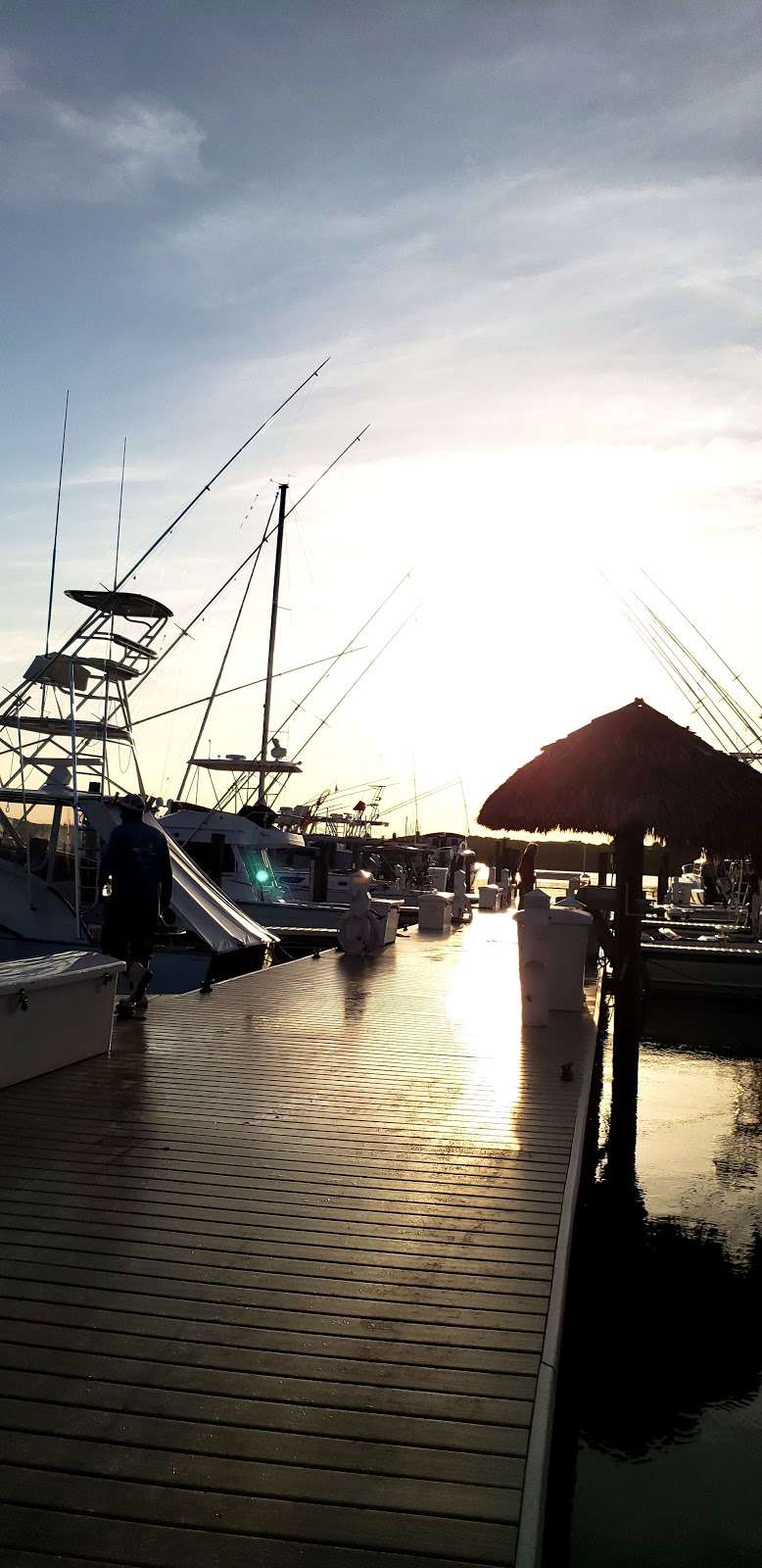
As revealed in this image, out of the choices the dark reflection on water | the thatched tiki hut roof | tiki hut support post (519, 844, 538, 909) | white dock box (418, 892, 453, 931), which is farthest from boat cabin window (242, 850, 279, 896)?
the dark reflection on water

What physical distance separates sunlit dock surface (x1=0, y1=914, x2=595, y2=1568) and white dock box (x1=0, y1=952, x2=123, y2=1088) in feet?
0.53

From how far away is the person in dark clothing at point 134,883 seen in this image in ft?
31.9

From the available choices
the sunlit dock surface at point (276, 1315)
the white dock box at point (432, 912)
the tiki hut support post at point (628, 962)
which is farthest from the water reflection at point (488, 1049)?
the white dock box at point (432, 912)

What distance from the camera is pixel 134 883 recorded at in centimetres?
983

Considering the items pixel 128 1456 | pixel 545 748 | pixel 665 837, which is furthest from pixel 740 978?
pixel 128 1456

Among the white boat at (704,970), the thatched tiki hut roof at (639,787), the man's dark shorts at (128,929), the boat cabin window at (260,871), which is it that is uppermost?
the thatched tiki hut roof at (639,787)

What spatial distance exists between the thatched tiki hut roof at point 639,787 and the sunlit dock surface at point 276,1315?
930 cm

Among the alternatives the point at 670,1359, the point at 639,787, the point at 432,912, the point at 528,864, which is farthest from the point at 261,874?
the point at 670,1359

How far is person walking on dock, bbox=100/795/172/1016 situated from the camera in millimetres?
9734

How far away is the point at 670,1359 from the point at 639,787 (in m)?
11.0

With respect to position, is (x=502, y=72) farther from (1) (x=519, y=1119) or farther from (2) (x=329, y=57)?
(1) (x=519, y=1119)

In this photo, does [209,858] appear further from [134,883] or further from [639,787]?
[134,883]

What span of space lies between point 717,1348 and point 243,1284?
3.64 meters

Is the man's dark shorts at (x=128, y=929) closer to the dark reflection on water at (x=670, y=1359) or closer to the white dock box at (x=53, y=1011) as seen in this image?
the white dock box at (x=53, y=1011)
